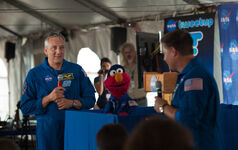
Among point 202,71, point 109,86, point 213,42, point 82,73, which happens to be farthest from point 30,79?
point 213,42

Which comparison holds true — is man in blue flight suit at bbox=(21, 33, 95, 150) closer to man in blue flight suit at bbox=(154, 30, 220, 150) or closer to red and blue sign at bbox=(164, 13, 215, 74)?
man in blue flight suit at bbox=(154, 30, 220, 150)

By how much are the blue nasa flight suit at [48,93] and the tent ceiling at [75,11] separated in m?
3.68

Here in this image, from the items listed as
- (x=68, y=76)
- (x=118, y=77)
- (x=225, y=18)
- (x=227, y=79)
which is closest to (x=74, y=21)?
(x=225, y=18)

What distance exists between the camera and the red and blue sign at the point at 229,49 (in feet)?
17.6

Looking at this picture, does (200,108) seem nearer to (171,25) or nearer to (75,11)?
(171,25)

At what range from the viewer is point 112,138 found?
1.35 metres

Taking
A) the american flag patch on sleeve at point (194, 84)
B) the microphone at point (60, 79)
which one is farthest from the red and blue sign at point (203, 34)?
the american flag patch on sleeve at point (194, 84)

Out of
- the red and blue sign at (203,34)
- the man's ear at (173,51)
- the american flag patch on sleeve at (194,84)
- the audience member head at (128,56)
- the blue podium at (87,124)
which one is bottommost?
the blue podium at (87,124)

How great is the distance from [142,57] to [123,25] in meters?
1.85

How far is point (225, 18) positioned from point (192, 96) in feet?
13.2

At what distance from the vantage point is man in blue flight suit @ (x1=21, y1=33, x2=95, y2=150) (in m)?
2.73

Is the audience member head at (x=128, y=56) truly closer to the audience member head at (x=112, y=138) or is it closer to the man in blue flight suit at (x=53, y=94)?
the man in blue flight suit at (x=53, y=94)

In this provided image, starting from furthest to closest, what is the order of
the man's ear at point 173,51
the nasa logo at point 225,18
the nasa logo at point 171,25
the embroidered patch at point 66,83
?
the nasa logo at point 171,25
the nasa logo at point 225,18
the embroidered patch at point 66,83
the man's ear at point 173,51

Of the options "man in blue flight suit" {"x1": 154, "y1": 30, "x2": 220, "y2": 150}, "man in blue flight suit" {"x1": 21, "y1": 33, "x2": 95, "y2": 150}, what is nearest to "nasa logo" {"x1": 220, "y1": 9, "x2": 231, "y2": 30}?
"man in blue flight suit" {"x1": 21, "y1": 33, "x2": 95, "y2": 150}
